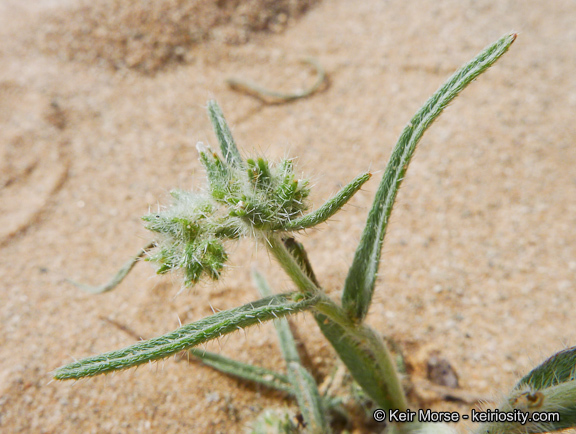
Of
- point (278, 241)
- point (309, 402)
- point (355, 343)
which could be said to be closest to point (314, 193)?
point (278, 241)

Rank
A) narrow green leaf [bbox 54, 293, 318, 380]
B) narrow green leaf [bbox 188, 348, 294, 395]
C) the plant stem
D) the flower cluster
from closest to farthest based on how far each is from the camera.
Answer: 1. narrow green leaf [bbox 54, 293, 318, 380]
2. the flower cluster
3. the plant stem
4. narrow green leaf [bbox 188, 348, 294, 395]

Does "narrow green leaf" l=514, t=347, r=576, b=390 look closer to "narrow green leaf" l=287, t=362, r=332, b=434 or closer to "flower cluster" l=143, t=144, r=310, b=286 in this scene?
"narrow green leaf" l=287, t=362, r=332, b=434

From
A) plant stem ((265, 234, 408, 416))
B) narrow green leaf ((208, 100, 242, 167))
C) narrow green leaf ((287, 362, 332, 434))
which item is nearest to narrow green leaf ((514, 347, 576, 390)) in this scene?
plant stem ((265, 234, 408, 416))

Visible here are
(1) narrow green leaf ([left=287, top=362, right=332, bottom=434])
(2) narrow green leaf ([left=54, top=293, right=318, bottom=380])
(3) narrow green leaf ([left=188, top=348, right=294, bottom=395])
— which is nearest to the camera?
(2) narrow green leaf ([left=54, top=293, right=318, bottom=380])

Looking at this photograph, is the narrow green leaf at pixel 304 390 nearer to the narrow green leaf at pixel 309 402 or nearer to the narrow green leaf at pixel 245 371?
the narrow green leaf at pixel 309 402

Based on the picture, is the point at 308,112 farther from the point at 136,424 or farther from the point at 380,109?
the point at 136,424
